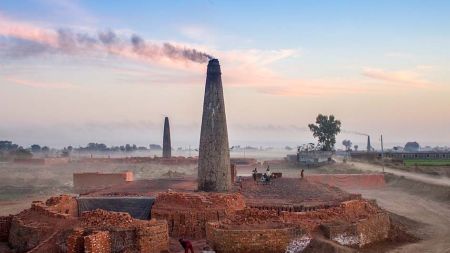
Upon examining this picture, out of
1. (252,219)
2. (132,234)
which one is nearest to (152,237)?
(132,234)

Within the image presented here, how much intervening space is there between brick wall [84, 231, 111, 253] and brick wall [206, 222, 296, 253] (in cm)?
227

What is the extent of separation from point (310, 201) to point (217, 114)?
14.0 ft

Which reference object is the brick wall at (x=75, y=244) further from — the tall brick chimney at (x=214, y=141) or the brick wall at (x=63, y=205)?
the tall brick chimney at (x=214, y=141)

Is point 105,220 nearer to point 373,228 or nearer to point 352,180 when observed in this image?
point 373,228

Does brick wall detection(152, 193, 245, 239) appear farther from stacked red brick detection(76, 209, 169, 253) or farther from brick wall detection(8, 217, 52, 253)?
brick wall detection(8, 217, 52, 253)

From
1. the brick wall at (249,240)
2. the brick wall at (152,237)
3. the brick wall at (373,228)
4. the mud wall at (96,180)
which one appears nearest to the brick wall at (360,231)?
the brick wall at (373,228)

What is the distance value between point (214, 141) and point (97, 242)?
6850 mm

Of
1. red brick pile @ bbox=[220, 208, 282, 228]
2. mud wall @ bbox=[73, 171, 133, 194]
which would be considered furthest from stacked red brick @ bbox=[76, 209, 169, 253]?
mud wall @ bbox=[73, 171, 133, 194]

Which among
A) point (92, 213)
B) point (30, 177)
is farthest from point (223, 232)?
point (30, 177)

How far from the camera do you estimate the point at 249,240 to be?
12031mm

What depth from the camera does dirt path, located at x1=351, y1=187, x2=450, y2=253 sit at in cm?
1570

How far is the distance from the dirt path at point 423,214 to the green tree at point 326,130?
25660 mm

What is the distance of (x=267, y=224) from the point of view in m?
12.8

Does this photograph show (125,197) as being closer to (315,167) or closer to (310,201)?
(310,201)
